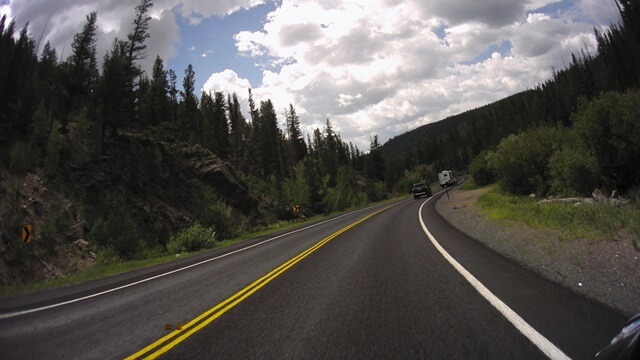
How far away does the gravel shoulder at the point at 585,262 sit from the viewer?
4.50 m

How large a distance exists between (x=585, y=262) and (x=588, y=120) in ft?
43.5

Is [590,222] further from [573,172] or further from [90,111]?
[90,111]

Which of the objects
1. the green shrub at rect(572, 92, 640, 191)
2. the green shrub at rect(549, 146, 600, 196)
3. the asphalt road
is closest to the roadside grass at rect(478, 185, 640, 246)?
the asphalt road

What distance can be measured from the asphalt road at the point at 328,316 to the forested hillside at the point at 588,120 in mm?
11379

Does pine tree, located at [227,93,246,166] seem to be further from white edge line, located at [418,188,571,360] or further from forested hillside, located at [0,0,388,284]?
white edge line, located at [418,188,571,360]

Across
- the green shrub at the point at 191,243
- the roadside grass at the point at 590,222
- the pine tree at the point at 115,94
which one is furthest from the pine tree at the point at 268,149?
the roadside grass at the point at 590,222

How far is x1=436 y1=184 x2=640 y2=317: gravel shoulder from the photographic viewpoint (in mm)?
4504

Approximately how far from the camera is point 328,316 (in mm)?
4891

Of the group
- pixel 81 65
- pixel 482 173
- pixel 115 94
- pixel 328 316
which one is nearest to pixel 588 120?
pixel 328 316

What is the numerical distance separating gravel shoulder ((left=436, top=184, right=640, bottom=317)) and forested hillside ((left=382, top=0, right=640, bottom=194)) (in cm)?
950

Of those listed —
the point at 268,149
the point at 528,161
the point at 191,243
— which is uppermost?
the point at 268,149

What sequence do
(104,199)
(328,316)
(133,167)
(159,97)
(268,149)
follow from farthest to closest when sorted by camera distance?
1. (268,149)
2. (159,97)
3. (133,167)
4. (104,199)
5. (328,316)

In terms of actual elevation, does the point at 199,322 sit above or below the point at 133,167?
below

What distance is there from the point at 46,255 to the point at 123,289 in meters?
14.4
